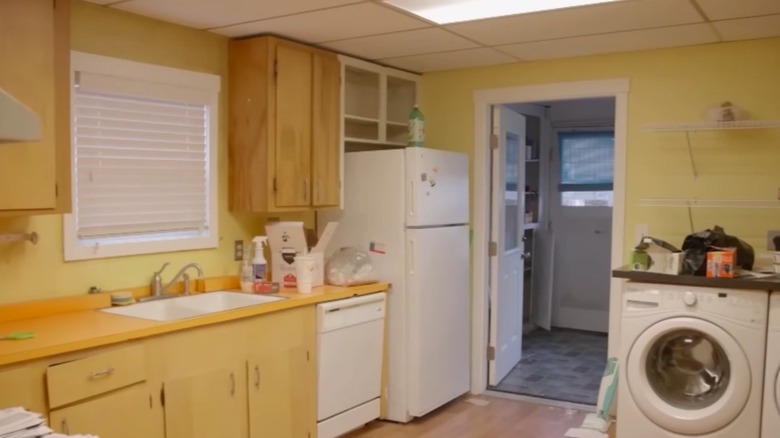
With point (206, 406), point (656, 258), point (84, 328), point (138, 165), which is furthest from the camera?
point (656, 258)

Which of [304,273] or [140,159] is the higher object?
[140,159]

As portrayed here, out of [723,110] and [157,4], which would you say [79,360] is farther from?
[723,110]

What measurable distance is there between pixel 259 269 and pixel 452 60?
183 centimetres

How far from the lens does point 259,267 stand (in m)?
3.57

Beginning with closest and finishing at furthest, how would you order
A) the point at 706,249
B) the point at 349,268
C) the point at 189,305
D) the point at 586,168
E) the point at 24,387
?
the point at 24,387 < the point at 189,305 < the point at 706,249 < the point at 349,268 < the point at 586,168

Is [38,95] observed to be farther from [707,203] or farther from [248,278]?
[707,203]

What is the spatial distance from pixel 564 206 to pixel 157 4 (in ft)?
15.0

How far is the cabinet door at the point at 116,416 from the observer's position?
7.79 ft

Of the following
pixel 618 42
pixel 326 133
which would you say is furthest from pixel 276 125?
pixel 618 42

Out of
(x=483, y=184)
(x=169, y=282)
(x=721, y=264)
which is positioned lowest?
(x=169, y=282)

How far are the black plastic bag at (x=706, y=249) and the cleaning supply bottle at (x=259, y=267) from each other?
2.21 meters

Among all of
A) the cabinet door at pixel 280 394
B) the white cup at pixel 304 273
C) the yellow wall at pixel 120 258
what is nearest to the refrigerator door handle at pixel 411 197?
the white cup at pixel 304 273

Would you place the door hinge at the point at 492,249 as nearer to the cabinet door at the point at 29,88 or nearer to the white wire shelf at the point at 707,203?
the white wire shelf at the point at 707,203

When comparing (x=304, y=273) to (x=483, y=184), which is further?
(x=483, y=184)
